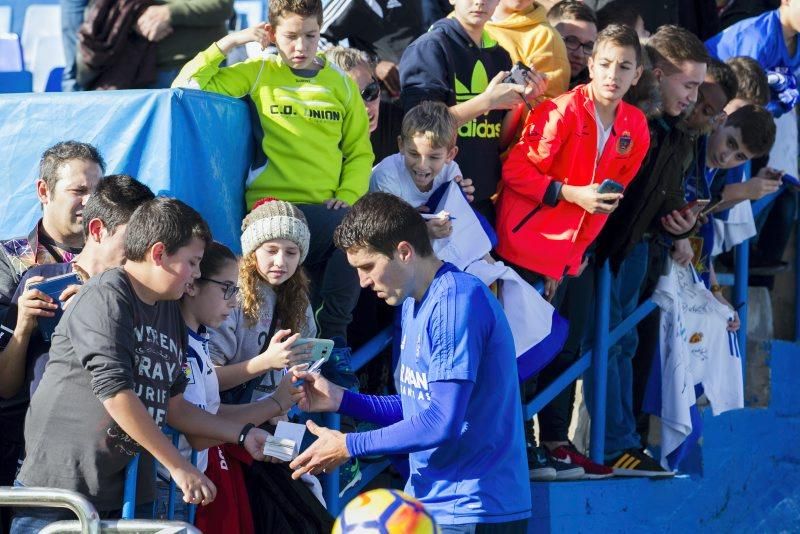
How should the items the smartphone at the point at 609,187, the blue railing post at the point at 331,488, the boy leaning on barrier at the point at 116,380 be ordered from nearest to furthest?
the boy leaning on barrier at the point at 116,380
the blue railing post at the point at 331,488
the smartphone at the point at 609,187

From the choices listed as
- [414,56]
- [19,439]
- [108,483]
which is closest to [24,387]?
[19,439]

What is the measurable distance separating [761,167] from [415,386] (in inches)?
179

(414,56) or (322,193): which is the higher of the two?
(414,56)

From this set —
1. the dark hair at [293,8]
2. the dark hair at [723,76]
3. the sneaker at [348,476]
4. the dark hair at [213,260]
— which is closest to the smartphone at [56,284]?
the dark hair at [213,260]

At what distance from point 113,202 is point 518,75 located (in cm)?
242

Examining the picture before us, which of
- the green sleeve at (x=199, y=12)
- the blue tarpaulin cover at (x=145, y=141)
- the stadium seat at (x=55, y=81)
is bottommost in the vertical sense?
the stadium seat at (x=55, y=81)

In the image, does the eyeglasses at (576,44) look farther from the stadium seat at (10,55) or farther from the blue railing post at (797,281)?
the stadium seat at (10,55)

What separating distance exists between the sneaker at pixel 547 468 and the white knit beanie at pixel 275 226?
1800 mm

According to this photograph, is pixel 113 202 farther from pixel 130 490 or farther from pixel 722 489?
pixel 722 489

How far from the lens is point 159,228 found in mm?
4133

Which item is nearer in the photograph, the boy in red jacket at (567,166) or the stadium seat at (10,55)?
the boy in red jacket at (567,166)

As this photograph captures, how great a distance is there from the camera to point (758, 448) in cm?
833

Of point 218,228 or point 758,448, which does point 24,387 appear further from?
point 758,448

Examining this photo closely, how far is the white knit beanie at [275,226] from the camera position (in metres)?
5.09
